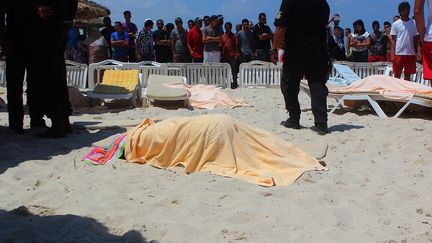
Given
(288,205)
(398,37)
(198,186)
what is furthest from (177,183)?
(398,37)

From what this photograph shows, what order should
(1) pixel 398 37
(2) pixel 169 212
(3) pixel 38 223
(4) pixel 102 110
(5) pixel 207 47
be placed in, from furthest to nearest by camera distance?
(5) pixel 207 47 → (1) pixel 398 37 → (4) pixel 102 110 → (2) pixel 169 212 → (3) pixel 38 223

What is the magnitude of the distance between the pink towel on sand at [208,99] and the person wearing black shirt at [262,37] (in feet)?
12.5

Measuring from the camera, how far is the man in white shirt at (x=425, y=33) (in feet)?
18.4

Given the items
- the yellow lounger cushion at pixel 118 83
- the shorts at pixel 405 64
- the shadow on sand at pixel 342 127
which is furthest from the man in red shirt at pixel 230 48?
the shadow on sand at pixel 342 127

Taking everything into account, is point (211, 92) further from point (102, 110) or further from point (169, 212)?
point (169, 212)

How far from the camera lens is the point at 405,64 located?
9.07 m

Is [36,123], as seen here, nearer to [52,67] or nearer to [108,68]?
[52,67]

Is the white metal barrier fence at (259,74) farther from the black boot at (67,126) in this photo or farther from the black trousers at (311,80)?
the black boot at (67,126)

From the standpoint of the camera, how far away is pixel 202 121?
4410 mm

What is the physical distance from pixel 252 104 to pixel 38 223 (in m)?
6.14

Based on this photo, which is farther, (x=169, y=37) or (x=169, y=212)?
(x=169, y=37)

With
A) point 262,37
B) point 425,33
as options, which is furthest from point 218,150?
point 262,37

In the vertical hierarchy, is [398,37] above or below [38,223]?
above

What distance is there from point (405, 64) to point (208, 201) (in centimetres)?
668
